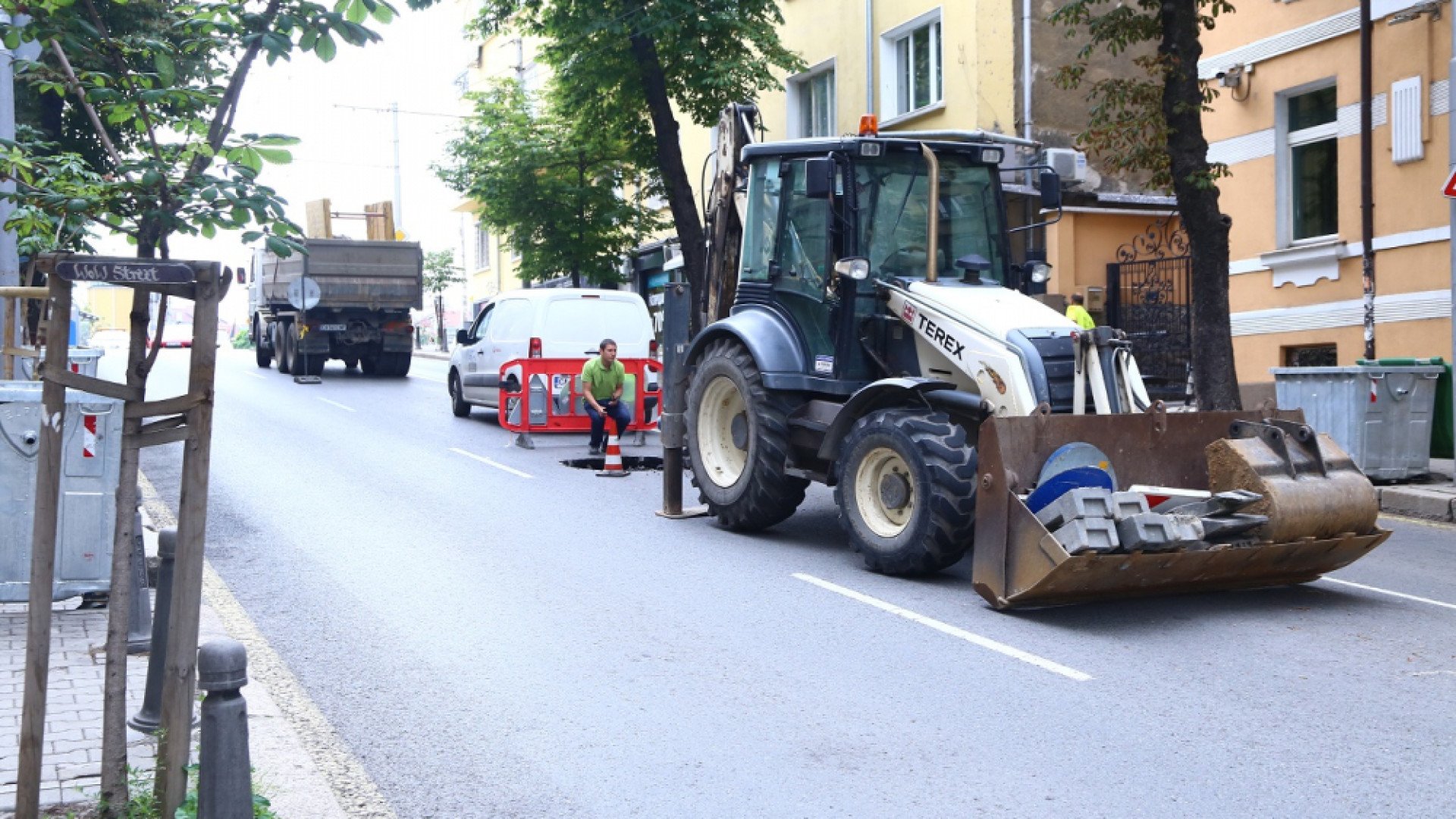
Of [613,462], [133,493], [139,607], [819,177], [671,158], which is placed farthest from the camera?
[671,158]

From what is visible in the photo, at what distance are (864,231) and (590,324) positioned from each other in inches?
395

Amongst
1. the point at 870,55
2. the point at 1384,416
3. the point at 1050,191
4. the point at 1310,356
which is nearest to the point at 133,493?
the point at 1050,191

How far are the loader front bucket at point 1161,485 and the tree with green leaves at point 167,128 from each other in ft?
13.9

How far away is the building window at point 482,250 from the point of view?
49312 mm

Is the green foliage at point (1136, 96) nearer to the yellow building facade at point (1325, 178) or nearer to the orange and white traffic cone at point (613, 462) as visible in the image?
the yellow building facade at point (1325, 178)

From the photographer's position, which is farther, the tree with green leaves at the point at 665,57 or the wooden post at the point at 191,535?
the tree with green leaves at the point at 665,57

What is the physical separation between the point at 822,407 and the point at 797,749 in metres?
4.73

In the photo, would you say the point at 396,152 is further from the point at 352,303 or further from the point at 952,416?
the point at 952,416

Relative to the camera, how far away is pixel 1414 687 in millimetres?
6309

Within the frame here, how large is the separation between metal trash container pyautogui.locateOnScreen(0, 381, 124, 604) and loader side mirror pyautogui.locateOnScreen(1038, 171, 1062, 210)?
6161 millimetres

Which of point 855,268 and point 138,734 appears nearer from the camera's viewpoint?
point 138,734

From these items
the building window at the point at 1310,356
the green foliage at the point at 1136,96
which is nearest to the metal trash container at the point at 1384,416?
the green foliage at the point at 1136,96

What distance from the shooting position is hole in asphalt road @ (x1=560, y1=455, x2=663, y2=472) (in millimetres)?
15273

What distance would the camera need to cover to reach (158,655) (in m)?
5.51
